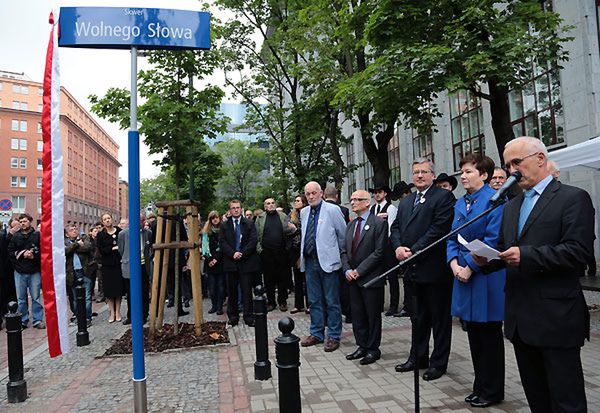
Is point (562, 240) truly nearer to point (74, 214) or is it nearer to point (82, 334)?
point (82, 334)

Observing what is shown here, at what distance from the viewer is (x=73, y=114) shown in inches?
3418

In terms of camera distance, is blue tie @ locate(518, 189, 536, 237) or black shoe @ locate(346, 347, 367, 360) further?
black shoe @ locate(346, 347, 367, 360)

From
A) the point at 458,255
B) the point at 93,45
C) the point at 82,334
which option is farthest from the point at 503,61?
the point at 82,334

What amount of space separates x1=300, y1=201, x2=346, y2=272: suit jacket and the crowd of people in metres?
0.01

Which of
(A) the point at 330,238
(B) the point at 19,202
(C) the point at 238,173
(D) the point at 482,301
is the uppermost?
(B) the point at 19,202

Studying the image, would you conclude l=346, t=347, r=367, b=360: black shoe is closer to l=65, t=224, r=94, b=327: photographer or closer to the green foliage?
l=65, t=224, r=94, b=327: photographer

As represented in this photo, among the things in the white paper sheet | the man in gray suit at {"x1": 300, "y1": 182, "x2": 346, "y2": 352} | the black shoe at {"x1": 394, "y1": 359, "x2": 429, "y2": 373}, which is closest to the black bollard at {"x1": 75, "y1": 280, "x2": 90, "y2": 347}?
the man in gray suit at {"x1": 300, "y1": 182, "x2": 346, "y2": 352}

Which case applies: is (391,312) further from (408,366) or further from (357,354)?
(408,366)

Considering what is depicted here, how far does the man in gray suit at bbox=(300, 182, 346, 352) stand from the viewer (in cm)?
618

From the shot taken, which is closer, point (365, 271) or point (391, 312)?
point (365, 271)

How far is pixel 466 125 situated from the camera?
66.9ft

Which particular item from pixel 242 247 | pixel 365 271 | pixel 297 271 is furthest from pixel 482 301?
pixel 297 271

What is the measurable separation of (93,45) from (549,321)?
3910mm

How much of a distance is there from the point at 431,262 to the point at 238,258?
13.7ft
